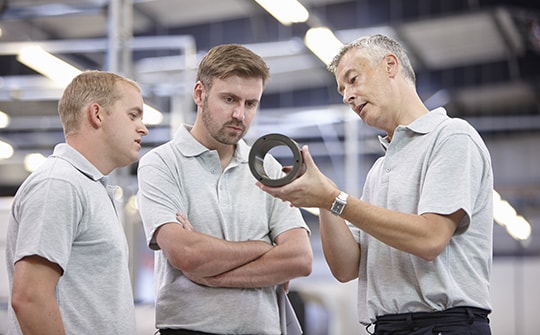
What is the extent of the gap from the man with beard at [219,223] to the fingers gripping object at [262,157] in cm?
38

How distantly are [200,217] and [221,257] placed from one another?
0.19 metres

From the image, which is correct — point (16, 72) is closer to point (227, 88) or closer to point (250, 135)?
point (250, 135)

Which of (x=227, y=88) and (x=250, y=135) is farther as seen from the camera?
(x=250, y=135)

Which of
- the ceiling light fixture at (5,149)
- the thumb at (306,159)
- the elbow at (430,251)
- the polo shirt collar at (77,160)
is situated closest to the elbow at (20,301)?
the polo shirt collar at (77,160)

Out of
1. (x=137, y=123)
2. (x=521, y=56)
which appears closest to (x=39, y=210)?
(x=137, y=123)

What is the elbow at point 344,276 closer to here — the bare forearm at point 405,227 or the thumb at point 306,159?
the bare forearm at point 405,227

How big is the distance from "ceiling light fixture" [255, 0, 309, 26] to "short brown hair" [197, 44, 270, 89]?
290cm

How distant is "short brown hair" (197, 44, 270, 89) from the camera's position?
275 centimetres

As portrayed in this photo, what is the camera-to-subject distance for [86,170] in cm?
249

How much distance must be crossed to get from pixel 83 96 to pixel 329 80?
10694 millimetres

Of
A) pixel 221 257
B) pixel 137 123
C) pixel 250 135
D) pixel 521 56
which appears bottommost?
pixel 221 257

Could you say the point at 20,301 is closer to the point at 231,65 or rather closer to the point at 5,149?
the point at 231,65

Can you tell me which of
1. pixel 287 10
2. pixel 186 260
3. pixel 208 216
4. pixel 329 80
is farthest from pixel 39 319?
pixel 329 80

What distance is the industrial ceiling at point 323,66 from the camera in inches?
390
